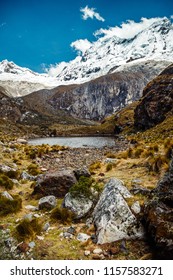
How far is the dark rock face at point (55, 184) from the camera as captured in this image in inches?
579

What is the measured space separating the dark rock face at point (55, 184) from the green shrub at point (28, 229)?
13.7ft

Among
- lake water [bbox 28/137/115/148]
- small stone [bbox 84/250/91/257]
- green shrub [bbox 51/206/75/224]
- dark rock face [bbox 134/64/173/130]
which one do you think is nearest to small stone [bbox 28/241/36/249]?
small stone [bbox 84/250/91/257]

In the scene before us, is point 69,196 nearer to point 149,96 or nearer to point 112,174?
point 112,174

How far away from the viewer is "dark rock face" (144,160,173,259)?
7945 mm

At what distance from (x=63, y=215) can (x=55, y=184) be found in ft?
11.9

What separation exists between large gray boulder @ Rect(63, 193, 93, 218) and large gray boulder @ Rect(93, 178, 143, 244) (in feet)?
2.89

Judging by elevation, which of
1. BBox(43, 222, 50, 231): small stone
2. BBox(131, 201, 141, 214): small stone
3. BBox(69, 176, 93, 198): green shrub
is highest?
BBox(69, 176, 93, 198): green shrub

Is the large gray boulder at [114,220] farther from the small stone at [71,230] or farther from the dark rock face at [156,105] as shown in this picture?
the dark rock face at [156,105]

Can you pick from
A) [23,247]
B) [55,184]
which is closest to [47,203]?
[55,184]

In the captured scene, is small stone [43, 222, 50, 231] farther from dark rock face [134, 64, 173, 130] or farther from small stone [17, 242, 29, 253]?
dark rock face [134, 64, 173, 130]

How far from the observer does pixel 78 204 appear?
1213 cm

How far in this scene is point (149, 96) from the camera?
130250 millimetres

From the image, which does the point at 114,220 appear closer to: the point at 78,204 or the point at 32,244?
the point at 78,204
